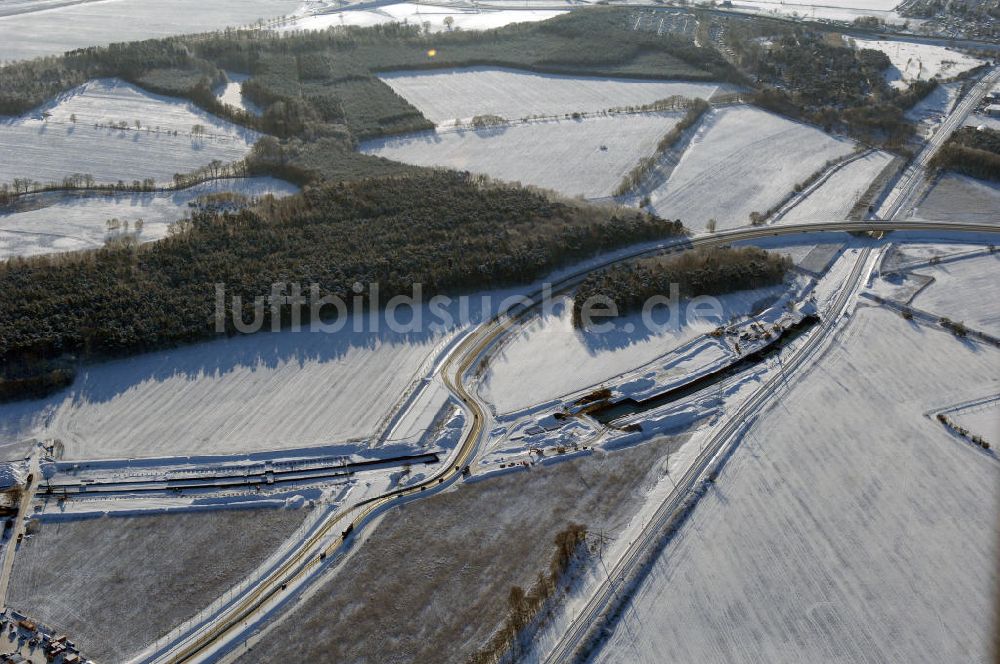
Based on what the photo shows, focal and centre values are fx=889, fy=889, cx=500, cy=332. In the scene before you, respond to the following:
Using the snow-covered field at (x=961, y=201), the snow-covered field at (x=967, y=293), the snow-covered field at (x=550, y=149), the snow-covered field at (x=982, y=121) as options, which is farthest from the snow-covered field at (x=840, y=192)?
the snow-covered field at (x=550, y=149)

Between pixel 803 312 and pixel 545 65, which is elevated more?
pixel 545 65

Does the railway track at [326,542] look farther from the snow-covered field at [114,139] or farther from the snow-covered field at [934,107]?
the snow-covered field at [934,107]

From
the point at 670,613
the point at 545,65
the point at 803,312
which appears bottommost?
the point at 670,613

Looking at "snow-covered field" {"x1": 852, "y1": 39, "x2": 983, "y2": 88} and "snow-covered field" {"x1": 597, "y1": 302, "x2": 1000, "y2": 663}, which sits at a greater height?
"snow-covered field" {"x1": 852, "y1": 39, "x2": 983, "y2": 88}

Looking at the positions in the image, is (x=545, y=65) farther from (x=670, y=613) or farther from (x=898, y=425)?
(x=670, y=613)

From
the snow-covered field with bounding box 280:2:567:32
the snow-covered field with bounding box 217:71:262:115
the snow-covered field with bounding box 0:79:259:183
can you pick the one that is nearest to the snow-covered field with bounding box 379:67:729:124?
the snow-covered field with bounding box 217:71:262:115

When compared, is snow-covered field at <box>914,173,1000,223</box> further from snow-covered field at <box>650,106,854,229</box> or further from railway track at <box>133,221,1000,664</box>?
railway track at <box>133,221,1000,664</box>

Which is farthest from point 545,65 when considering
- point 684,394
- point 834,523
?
point 834,523
